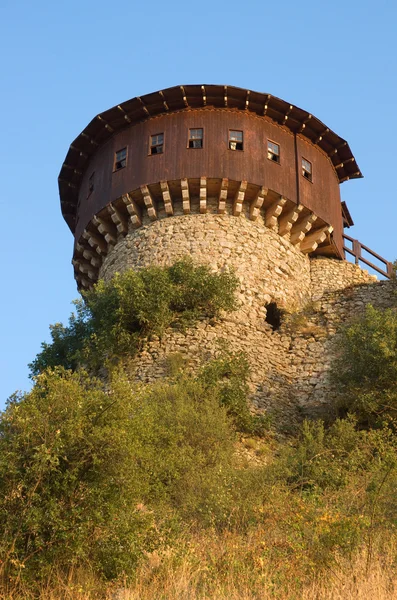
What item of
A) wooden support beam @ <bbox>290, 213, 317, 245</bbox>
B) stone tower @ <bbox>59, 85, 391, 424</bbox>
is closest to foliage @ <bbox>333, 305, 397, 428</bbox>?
stone tower @ <bbox>59, 85, 391, 424</bbox>

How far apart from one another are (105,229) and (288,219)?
5553mm

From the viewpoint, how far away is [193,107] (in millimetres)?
22719

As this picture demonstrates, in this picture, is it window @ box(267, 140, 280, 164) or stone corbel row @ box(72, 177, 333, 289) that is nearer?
stone corbel row @ box(72, 177, 333, 289)

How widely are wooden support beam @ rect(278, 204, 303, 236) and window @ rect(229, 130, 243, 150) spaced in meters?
2.42

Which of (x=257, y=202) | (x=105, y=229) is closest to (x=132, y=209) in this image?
(x=105, y=229)

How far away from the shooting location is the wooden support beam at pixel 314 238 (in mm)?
22766

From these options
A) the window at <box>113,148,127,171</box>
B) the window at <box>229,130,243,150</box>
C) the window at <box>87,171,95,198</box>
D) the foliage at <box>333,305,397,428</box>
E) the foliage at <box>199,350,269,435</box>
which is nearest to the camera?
the foliage at <box>333,305,397,428</box>

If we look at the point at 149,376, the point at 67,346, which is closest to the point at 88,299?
the point at 67,346

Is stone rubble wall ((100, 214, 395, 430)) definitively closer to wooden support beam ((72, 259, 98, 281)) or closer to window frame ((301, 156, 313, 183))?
wooden support beam ((72, 259, 98, 281))

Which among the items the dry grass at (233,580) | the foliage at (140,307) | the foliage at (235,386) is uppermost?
the foliage at (140,307)

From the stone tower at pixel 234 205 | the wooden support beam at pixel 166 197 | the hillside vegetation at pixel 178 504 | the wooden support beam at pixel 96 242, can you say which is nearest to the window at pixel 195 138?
the stone tower at pixel 234 205

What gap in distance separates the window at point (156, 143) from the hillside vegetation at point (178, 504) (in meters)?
9.60

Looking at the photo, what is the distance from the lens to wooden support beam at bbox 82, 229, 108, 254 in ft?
76.1

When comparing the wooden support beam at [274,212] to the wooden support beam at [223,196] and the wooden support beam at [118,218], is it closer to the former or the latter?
the wooden support beam at [223,196]
